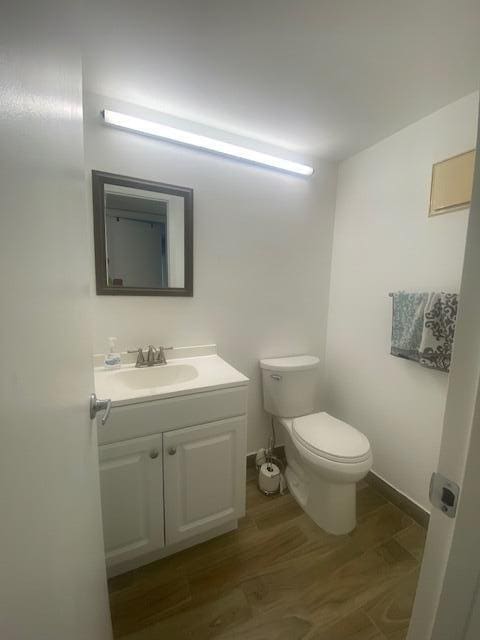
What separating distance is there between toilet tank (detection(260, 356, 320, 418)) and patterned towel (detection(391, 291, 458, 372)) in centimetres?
54

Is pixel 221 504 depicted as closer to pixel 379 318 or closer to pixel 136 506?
pixel 136 506

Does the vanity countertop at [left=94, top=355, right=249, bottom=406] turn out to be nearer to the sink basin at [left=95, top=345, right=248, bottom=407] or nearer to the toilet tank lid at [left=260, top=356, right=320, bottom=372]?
the sink basin at [left=95, top=345, right=248, bottom=407]

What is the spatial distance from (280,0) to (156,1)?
0.40 metres

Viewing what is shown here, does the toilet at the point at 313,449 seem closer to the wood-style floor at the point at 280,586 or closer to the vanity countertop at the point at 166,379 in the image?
the wood-style floor at the point at 280,586

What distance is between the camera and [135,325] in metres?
1.42

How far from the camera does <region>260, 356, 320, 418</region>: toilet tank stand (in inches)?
64.7

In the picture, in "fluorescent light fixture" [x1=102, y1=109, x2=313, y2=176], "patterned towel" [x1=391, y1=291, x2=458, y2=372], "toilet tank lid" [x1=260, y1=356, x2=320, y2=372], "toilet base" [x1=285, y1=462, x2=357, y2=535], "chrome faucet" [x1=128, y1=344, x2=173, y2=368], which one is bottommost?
"toilet base" [x1=285, y1=462, x2=357, y2=535]

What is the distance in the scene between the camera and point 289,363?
1696 millimetres

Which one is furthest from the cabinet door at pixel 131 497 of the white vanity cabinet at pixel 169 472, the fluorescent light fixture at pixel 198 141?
the fluorescent light fixture at pixel 198 141

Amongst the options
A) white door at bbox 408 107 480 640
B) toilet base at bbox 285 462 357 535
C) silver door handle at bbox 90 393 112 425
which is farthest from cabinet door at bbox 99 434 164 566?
white door at bbox 408 107 480 640

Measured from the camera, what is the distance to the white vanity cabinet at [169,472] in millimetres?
1015

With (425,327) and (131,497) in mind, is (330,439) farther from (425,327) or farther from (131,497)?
(131,497)

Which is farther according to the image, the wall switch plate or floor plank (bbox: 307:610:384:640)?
floor plank (bbox: 307:610:384:640)

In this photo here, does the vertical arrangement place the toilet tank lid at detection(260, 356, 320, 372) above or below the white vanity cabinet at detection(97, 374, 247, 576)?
above
